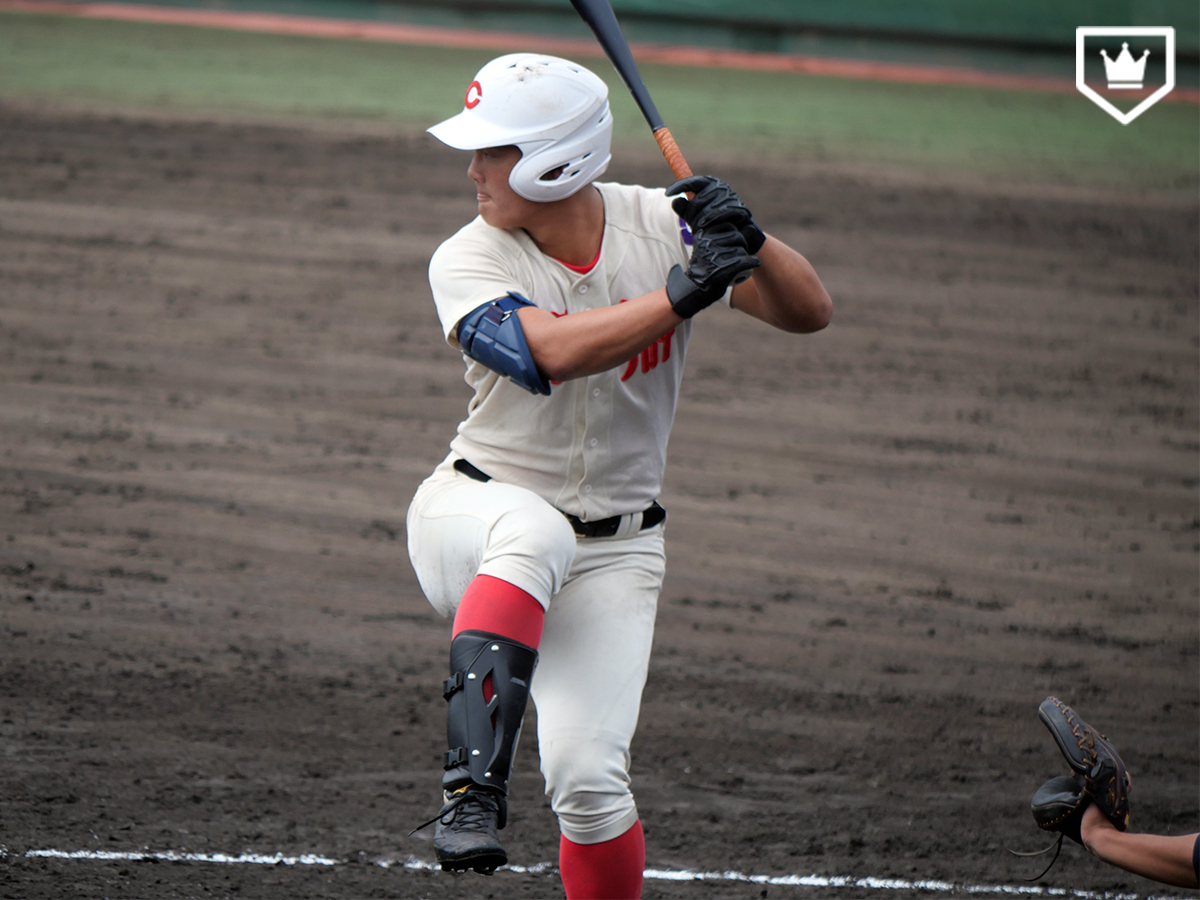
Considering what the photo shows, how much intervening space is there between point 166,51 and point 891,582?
13072mm

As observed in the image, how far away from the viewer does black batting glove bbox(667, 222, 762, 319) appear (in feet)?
10.2

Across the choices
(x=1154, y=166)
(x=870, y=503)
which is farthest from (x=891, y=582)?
(x=1154, y=166)

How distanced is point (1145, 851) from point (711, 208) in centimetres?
184

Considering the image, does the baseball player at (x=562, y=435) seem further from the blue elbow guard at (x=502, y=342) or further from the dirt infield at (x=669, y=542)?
the dirt infield at (x=669, y=542)

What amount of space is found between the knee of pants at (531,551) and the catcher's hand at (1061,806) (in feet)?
4.58

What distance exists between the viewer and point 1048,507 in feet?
24.3

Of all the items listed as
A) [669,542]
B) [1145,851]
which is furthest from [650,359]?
[669,542]

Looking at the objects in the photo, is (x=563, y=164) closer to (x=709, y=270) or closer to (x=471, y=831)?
(x=709, y=270)

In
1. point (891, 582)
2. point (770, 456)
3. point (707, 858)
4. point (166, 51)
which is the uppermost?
point (166, 51)

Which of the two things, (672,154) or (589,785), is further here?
(672,154)

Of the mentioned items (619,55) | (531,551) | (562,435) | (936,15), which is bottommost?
(531,551)

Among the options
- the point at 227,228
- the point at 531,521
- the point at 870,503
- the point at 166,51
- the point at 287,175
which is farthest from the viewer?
the point at 166,51

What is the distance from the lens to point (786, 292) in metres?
3.44

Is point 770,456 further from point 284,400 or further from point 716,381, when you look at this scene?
point 284,400
